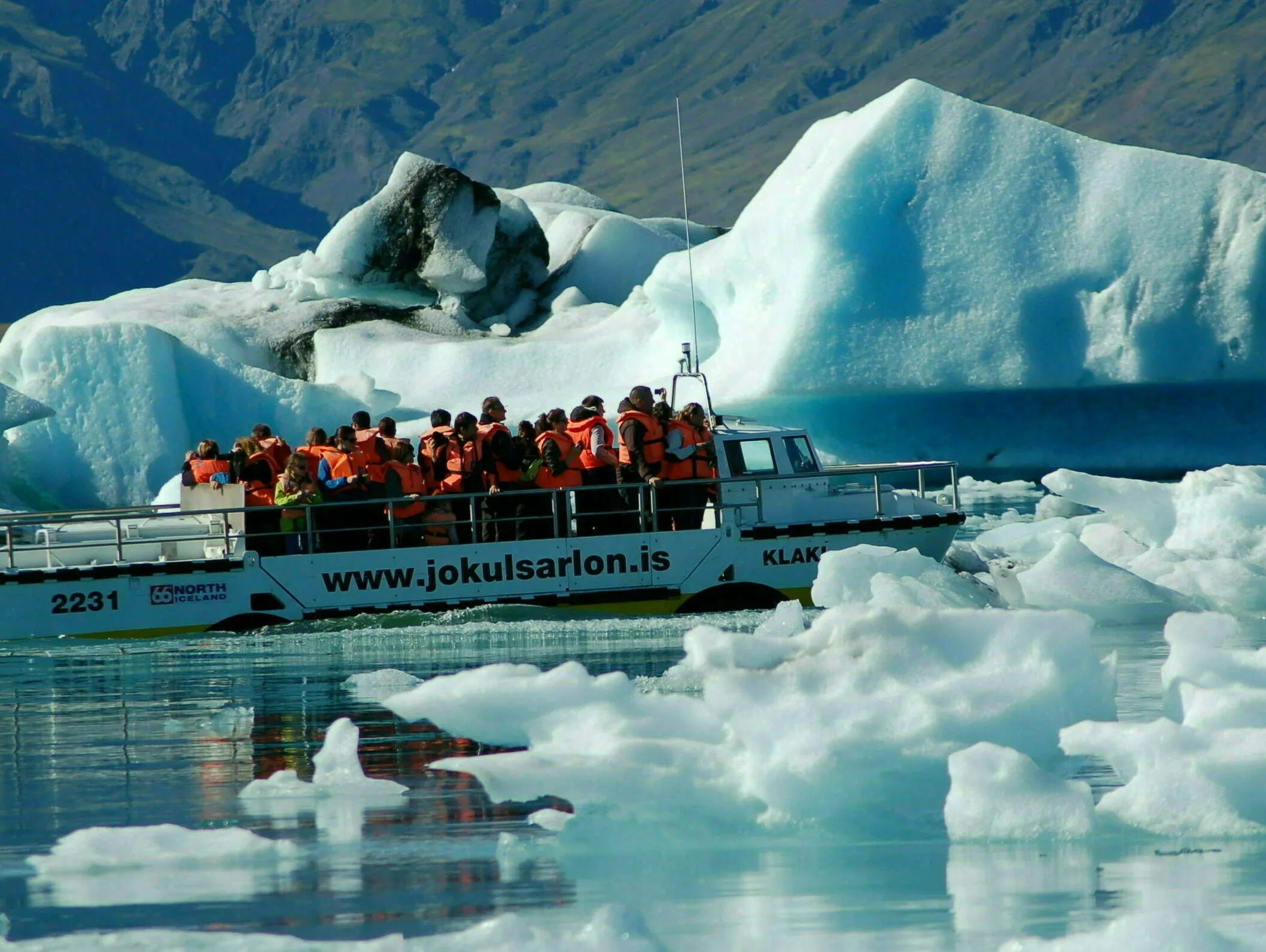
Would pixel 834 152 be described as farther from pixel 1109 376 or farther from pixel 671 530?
pixel 671 530

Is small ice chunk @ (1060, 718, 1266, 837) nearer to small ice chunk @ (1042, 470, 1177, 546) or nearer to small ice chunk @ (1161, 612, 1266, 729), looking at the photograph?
small ice chunk @ (1161, 612, 1266, 729)

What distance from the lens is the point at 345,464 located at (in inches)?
514

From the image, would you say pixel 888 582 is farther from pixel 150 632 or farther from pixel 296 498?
pixel 150 632

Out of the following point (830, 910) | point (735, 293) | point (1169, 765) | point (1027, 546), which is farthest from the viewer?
point (735, 293)

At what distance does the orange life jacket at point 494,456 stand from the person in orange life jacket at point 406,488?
1.68ft

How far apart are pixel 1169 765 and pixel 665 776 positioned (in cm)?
143

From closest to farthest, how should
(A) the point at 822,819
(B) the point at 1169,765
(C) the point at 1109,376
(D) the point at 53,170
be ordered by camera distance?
(B) the point at 1169,765 → (A) the point at 822,819 → (C) the point at 1109,376 → (D) the point at 53,170

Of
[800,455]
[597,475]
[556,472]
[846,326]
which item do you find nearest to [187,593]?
[556,472]

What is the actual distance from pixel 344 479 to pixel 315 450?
0.41 metres

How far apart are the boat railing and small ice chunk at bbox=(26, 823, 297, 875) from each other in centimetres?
711

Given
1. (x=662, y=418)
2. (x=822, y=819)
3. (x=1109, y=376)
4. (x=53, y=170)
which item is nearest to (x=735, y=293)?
(x=1109, y=376)

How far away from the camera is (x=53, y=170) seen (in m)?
198

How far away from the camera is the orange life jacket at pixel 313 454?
43.3 ft

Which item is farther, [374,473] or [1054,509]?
[1054,509]
